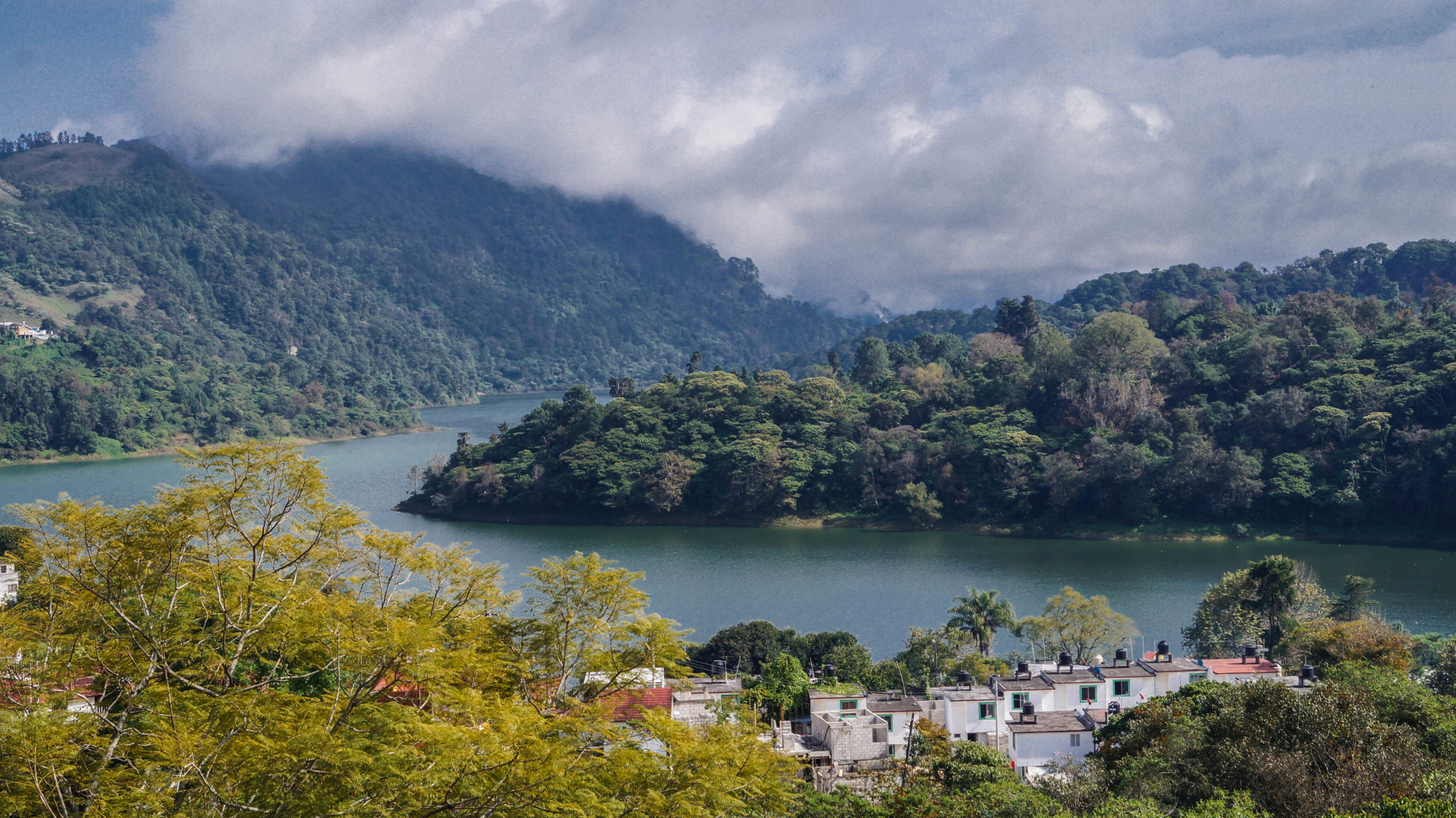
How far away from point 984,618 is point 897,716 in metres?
8.53

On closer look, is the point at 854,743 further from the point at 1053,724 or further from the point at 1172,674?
the point at 1172,674

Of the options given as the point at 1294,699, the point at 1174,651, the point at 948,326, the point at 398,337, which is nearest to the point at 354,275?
the point at 398,337

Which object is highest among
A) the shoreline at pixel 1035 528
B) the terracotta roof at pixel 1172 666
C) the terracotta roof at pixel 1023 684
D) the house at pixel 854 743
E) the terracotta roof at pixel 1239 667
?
the shoreline at pixel 1035 528

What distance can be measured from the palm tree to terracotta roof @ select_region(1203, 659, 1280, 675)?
205 inches

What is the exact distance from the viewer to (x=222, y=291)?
151500mm

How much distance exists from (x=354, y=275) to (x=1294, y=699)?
19094 centimetres

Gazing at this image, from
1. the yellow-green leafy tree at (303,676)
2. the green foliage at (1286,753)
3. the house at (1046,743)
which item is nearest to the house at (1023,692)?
the house at (1046,743)

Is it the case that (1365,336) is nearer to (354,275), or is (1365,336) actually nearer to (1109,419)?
(1109,419)

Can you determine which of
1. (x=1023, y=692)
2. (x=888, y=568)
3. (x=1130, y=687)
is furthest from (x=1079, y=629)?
(x=888, y=568)

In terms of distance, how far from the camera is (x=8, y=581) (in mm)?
30562

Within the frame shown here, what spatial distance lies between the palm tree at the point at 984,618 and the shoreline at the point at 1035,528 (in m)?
19.6

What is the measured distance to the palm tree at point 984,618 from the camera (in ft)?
A: 90.4

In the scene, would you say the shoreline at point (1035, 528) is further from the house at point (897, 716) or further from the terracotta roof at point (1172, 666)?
the house at point (897, 716)

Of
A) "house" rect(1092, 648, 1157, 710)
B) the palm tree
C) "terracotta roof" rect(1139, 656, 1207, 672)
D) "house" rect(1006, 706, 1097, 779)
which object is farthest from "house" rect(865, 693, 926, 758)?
the palm tree
